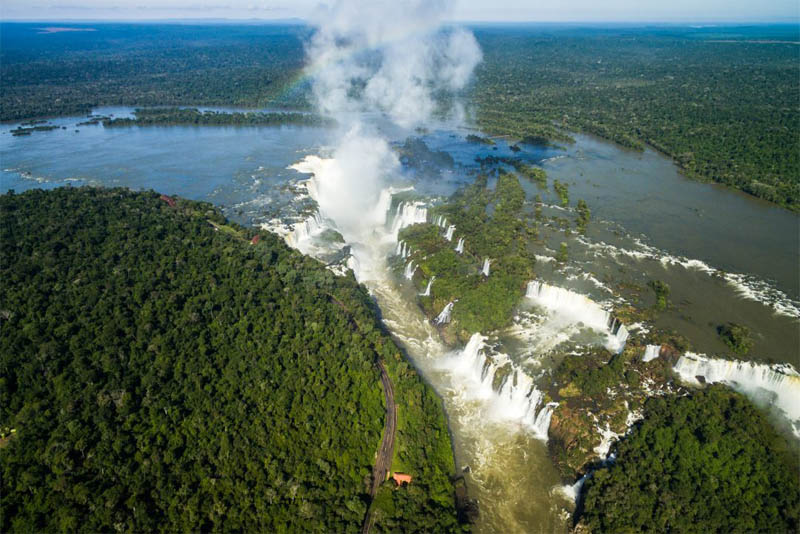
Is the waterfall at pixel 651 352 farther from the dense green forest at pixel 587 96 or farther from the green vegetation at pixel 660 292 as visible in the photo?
the dense green forest at pixel 587 96

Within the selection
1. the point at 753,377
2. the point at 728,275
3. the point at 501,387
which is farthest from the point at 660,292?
the point at 501,387

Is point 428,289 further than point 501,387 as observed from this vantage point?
Yes

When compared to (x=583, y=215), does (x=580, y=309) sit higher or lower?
lower

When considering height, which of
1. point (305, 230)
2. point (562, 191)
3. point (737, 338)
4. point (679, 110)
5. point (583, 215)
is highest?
point (679, 110)

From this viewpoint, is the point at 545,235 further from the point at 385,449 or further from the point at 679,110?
the point at 679,110

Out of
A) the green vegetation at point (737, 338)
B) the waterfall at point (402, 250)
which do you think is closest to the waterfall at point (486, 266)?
the waterfall at point (402, 250)

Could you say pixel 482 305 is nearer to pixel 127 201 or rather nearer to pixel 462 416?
pixel 462 416

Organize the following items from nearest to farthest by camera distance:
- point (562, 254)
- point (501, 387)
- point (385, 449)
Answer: point (385, 449) → point (501, 387) → point (562, 254)
